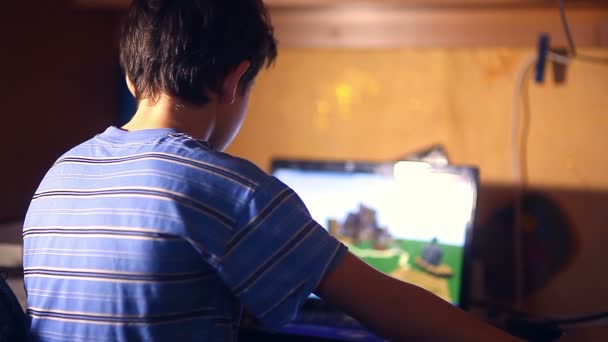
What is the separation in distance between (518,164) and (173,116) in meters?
0.79

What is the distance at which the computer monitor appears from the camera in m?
1.04

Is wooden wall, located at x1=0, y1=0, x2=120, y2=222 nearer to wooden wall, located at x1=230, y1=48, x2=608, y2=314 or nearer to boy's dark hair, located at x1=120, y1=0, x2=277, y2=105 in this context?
wooden wall, located at x1=230, y1=48, x2=608, y2=314

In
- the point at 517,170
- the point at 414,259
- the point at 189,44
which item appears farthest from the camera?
the point at 517,170

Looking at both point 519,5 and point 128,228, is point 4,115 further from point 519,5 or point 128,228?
point 519,5

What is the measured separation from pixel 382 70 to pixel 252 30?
2.05 ft

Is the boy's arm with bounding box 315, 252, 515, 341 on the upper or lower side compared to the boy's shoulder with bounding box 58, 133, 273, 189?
lower

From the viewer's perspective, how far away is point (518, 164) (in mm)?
1189

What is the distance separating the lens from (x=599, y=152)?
1143 millimetres

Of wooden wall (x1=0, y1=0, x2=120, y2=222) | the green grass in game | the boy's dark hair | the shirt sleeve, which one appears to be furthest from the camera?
wooden wall (x1=0, y1=0, x2=120, y2=222)

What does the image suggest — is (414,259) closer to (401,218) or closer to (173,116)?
(401,218)

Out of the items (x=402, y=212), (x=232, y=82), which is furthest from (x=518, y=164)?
(x=232, y=82)

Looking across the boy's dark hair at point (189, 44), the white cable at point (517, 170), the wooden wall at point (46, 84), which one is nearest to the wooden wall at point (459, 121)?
the white cable at point (517, 170)

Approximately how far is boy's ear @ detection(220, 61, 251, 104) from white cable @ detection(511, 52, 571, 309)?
70 cm

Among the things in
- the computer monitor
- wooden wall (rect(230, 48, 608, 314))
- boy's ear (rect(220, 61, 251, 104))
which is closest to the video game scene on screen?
the computer monitor
